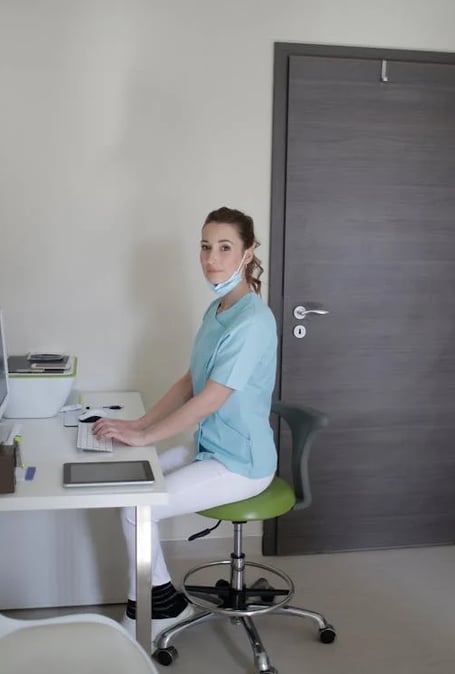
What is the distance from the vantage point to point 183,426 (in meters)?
2.26

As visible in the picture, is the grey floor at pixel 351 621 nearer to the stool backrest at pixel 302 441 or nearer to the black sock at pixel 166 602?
the black sock at pixel 166 602

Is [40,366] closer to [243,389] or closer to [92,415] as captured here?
[92,415]

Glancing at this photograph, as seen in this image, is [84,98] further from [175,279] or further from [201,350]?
[201,350]

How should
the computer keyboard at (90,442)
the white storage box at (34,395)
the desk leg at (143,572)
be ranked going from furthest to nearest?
the white storage box at (34,395) → the computer keyboard at (90,442) → the desk leg at (143,572)

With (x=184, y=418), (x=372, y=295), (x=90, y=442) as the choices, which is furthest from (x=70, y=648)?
(x=372, y=295)

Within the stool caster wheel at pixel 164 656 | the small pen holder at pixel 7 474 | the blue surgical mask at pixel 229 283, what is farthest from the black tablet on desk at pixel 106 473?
the stool caster wheel at pixel 164 656

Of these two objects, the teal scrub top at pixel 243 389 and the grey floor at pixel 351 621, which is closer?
the teal scrub top at pixel 243 389

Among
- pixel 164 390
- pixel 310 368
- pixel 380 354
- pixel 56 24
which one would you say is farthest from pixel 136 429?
pixel 56 24

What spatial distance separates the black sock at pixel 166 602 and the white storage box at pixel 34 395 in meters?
0.67

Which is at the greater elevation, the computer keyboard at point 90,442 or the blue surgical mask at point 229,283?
the blue surgical mask at point 229,283

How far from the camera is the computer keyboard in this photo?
2125mm

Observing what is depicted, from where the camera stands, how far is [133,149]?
2.91m

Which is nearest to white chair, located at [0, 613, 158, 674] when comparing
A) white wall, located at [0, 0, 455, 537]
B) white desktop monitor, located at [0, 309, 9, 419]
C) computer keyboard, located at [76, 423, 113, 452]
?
computer keyboard, located at [76, 423, 113, 452]

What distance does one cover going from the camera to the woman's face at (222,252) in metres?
2.39
